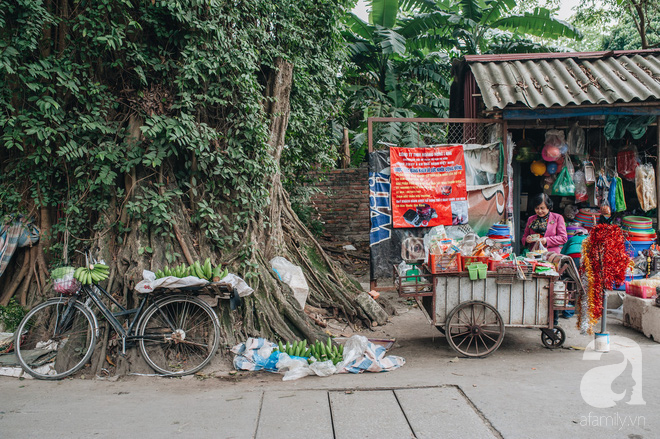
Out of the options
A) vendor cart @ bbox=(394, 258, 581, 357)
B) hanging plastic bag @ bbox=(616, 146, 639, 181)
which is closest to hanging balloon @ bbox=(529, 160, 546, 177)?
hanging plastic bag @ bbox=(616, 146, 639, 181)

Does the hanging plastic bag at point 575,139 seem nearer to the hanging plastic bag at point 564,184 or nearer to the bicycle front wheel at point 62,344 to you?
the hanging plastic bag at point 564,184

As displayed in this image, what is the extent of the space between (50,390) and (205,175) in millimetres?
2720

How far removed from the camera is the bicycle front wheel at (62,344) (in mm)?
4945

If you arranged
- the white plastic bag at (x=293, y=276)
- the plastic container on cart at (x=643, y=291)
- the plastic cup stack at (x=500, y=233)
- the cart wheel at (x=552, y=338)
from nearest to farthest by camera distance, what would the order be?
the cart wheel at (x=552, y=338) → the plastic container on cart at (x=643, y=291) → the white plastic bag at (x=293, y=276) → the plastic cup stack at (x=500, y=233)

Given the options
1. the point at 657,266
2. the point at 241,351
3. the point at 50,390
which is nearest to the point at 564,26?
the point at 657,266

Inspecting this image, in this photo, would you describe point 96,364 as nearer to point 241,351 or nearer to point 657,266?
point 241,351

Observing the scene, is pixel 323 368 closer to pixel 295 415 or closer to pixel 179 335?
pixel 295 415

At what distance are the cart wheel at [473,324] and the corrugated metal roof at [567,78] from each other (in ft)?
9.72

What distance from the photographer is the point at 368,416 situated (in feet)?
12.6

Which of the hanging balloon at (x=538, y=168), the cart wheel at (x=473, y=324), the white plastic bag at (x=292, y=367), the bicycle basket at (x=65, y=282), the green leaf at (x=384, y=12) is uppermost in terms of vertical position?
the green leaf at (x=384, y=12)

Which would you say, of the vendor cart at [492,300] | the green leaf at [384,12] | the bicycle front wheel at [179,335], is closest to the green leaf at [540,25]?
the green leaf at [384,12]

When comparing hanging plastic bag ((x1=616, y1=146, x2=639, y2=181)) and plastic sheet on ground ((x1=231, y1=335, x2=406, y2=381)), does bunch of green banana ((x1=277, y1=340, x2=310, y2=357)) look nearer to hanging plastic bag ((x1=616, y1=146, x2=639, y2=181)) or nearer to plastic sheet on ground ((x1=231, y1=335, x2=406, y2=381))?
plastic sheet on ground ((x1=231, y1=335, x2=406, y2=381))

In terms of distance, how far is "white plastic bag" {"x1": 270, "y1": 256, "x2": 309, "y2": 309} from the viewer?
20.7 ft

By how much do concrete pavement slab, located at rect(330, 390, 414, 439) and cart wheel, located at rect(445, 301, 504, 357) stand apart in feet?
4.47
